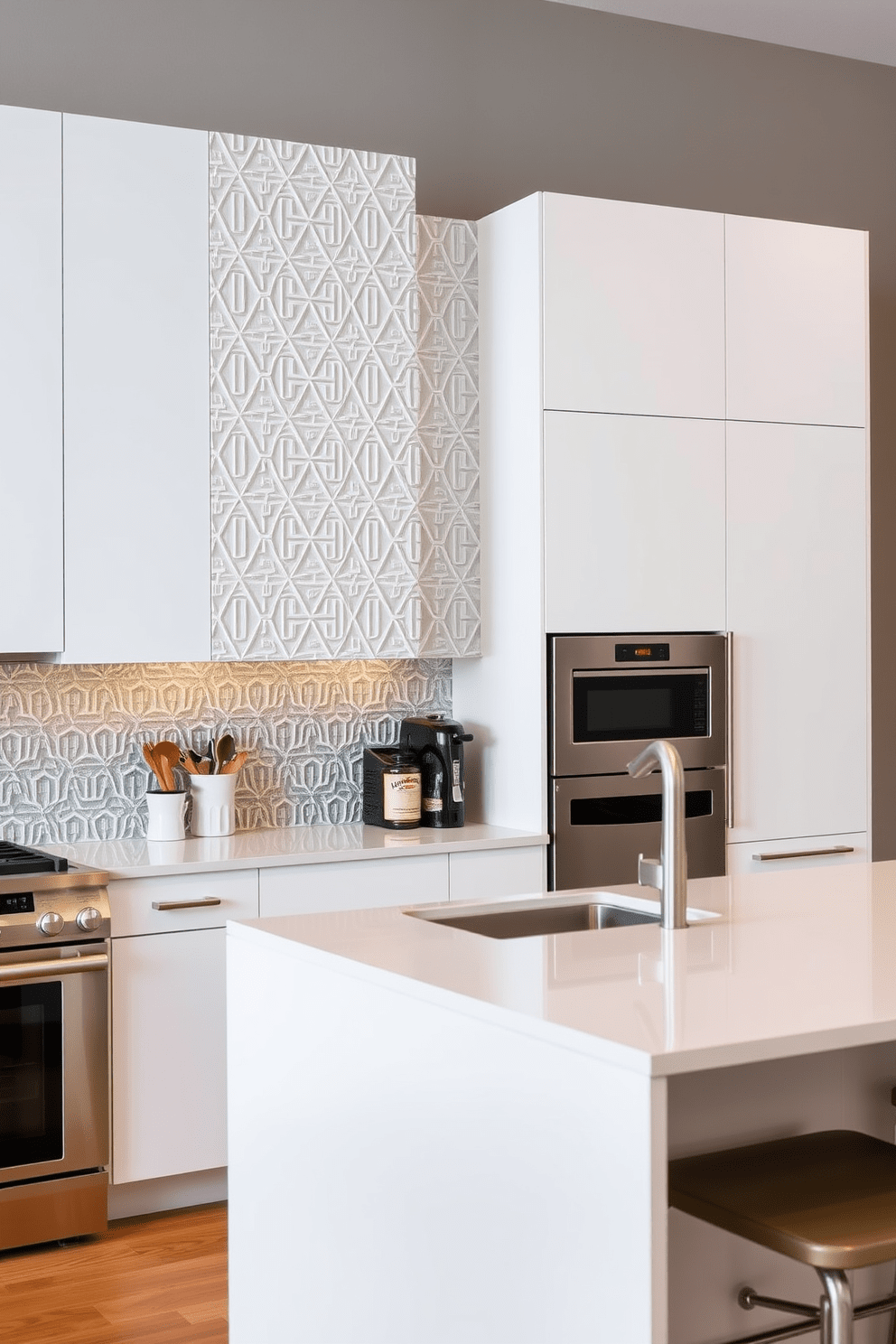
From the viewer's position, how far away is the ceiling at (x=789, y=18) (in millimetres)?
4586

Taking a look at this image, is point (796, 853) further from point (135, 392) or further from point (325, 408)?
point (135, 392)

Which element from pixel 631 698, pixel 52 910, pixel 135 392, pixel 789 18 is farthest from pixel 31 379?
pixel 789 18

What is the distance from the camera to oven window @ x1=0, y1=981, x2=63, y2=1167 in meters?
3.21

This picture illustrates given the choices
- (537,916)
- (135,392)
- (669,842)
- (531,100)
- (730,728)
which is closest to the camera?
(669,842)

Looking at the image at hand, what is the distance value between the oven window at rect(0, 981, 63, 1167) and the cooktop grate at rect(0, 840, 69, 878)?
0.24m

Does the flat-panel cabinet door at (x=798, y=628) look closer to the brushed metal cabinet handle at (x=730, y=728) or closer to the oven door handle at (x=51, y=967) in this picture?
the brushed metal cabinet handle at (x=730, y=728)

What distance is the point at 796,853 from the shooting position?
4.18 m

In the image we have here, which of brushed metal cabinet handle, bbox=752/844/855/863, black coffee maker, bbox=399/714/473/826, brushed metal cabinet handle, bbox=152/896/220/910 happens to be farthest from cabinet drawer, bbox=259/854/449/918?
brushed metal cabinet handle, bbox=752/844/855/863

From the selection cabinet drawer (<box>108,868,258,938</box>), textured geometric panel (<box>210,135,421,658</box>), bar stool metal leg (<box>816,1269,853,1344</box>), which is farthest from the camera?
textured geometric panel (<box>210,135,421,658</box>)

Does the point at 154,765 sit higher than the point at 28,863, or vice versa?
the point at 154,765

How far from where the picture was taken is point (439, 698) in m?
4.31

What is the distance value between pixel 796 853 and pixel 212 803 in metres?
1.62

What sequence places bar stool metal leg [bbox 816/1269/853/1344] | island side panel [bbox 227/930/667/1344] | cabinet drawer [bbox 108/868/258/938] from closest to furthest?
island side panel [bbox 227/930/667/1344]
bar stool metal leg [bbox 816/1269/853/1344]
cabinet drawer [bbox 108/868/258/938]

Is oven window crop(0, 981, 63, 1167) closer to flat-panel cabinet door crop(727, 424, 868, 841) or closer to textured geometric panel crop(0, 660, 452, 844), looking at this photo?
textured geometric panel crop(0, 660, 452, 844)
